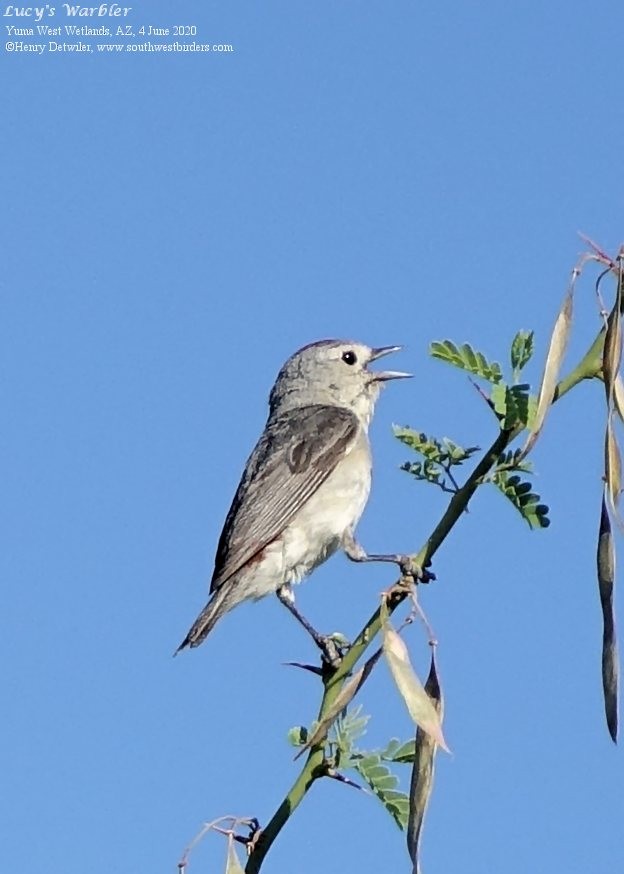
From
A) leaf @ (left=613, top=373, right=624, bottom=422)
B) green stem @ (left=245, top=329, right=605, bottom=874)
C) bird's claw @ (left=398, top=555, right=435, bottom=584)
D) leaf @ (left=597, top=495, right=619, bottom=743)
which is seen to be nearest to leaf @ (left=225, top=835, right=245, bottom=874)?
green stem @ (left=245, top=329, right=605, bottom=874)

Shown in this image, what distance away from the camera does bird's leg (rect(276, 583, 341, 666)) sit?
545 centimetres

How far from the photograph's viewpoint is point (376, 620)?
2459 mm

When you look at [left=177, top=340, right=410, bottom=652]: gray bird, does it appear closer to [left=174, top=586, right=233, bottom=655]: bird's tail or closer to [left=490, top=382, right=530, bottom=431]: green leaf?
[left=174, top=586, right=233, bottom=655]: bird's tail

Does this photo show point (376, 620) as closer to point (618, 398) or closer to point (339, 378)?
point (618, 398)

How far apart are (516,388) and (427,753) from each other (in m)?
0.68

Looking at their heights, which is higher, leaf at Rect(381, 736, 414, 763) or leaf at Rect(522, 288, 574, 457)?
leaf at Rect(522, 288, 574, 457)

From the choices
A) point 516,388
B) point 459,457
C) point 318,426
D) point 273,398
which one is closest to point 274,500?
point 318,426

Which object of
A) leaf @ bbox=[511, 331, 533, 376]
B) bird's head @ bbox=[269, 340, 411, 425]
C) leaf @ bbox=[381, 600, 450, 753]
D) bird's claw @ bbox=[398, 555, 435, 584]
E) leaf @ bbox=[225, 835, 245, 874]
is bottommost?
leaf @ bbox=[225, 835, 245, 874]

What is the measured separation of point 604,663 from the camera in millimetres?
2258

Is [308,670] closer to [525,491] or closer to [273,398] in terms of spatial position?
[525,491]

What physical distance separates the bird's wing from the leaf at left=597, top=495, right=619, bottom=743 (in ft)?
12.2

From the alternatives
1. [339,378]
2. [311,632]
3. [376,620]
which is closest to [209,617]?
[311,632]

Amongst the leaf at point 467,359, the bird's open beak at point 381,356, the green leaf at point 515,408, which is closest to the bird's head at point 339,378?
the bird's open beak at point 381,356

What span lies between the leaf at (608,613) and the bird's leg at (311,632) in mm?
2964
